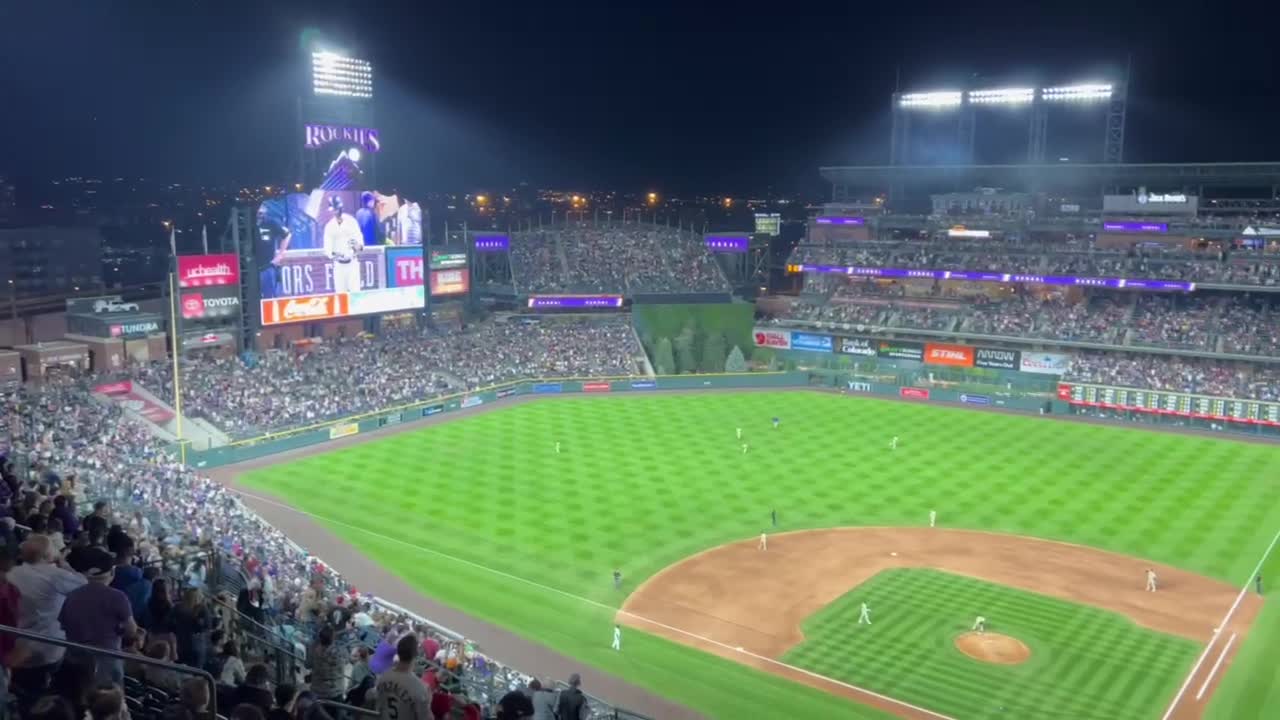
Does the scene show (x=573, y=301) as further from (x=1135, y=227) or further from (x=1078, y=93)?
(x=1078, y=93)

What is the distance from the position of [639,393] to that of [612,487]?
2099 cm

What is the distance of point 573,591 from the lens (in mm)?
28141

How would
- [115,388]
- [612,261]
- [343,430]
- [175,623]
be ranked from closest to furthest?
[175,623]
[115,388]
[343,430]
[612,261]

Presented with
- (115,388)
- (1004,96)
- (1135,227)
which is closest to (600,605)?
(115,388)

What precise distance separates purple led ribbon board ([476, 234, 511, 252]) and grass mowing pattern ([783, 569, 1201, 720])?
4672cm

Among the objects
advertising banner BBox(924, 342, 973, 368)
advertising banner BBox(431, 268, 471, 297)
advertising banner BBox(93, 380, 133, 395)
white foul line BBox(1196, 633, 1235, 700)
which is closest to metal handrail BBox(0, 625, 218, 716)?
white foul line BBox(1196, 633, 1235, 700)

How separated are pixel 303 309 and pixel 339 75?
42.4 feet

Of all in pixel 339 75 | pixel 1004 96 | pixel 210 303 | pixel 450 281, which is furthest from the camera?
pixel 1004 96

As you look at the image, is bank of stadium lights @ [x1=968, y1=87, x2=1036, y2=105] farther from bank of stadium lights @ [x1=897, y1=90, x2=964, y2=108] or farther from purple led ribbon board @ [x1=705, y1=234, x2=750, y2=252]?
purple led ribbon board @ [x1=705, y1=234, x2=750, y2=252]

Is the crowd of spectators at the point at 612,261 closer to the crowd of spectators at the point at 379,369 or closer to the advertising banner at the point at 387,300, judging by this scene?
→ the crowd of spectators at the point at 379,369

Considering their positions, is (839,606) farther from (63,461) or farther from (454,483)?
(63,461)

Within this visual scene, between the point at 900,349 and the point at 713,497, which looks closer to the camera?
the point at 713,497

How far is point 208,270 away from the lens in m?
48.1

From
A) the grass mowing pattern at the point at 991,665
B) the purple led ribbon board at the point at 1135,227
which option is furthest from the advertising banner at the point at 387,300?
the purple led ribbon board at the point at 1135,227
